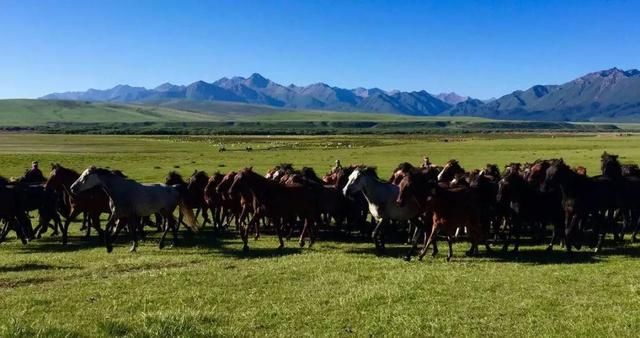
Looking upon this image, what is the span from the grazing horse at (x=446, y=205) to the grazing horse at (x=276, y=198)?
414 centimetres

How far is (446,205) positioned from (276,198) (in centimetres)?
592

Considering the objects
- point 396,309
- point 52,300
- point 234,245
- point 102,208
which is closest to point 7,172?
point 102,208

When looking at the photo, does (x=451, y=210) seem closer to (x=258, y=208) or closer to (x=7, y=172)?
(x=258, y=208)

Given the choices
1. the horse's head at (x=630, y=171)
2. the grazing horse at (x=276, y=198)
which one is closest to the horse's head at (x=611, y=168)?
the horse's head at (x=630, y=171)

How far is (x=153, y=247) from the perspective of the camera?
67.5 ft

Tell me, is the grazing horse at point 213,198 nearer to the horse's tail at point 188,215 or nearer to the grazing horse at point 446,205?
the horse's tail at point 188,215

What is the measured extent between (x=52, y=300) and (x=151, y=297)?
1981mm

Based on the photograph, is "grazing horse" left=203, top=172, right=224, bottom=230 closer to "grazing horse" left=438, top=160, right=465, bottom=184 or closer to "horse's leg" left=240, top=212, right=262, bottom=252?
"horse's leg" left=240, top=212, right=262, bottom=252

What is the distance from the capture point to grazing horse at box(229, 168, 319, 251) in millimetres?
20141

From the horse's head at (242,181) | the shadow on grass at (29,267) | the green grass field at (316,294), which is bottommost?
the shadow on grass at (29,267)

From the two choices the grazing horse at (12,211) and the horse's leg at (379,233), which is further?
the grazing horse at (12,211)

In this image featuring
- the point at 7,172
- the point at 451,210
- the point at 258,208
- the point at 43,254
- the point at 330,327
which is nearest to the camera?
the point at 330,327

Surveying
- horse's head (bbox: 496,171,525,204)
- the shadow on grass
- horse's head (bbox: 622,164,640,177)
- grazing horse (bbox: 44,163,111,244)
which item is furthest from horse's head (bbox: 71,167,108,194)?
horse's head (bbox: 622,164,640,177)

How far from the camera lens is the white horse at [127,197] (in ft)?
64.4
